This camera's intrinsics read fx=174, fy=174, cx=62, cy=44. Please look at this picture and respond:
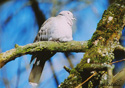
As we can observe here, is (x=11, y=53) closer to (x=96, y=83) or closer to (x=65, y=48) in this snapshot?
(x=65, y=48)

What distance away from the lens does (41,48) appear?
1.86 m

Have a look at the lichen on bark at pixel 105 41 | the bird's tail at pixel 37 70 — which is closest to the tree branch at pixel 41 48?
the lichen on bark at pixel 105 41

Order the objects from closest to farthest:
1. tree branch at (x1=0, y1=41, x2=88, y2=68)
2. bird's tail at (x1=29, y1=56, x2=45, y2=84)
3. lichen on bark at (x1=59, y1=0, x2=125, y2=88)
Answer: lichen on bark at (x1=59, y1=0, x2=125, y2=88), tree branch at (x1=0, y1=41, x2=88, y2=68), bird's tail at (x1=29, y1=56, x2=45, y2=84)

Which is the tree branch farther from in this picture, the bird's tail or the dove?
the bird's tail

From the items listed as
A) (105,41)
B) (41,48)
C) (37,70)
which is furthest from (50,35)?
(105,41)

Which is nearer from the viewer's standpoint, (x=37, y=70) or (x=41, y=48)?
(x=41, y=48)

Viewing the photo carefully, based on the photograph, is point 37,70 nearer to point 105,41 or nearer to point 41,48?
point 41,48

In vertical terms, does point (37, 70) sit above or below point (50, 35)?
below

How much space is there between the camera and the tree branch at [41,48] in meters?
1.62

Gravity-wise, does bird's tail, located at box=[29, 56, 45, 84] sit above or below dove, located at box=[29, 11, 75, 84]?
below

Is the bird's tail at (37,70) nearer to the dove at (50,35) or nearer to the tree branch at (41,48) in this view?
the dove at (50,35)

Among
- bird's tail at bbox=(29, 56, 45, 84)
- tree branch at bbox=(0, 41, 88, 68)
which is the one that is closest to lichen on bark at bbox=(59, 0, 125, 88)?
tree branch at bbox=(0, 41, 88, 68)

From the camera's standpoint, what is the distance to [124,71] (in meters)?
1.36

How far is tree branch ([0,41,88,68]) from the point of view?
1.62 meters
